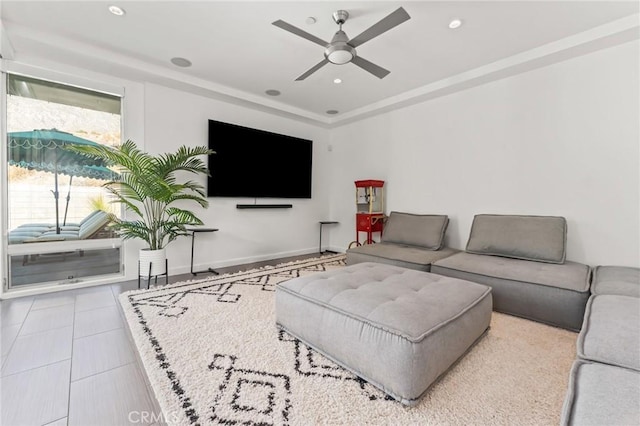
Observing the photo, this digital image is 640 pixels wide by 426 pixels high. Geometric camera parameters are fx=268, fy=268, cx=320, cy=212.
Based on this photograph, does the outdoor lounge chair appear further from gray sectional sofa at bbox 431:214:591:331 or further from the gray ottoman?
gray sectional sofa at bbox 431:214:591:331

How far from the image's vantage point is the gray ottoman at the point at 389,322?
49.4 inches

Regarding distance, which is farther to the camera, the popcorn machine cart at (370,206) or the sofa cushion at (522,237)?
the popcorn machine cart at (370,206)

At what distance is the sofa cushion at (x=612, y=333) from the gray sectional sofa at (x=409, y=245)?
1.38m

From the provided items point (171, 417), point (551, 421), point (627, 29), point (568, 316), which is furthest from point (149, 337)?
point (627, 29)

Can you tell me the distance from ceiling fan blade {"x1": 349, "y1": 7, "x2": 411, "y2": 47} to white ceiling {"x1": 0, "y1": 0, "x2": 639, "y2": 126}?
0.30 meters

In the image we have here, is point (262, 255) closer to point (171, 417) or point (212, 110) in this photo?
point (212, 110)

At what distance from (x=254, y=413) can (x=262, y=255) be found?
3.33 m

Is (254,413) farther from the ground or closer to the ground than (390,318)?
closer to the ground

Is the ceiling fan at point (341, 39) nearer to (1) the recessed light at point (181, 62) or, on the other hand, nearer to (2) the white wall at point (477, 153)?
(1) the recessed light at point (181, 62)

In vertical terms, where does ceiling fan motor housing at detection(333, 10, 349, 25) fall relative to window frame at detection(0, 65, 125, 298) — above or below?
above

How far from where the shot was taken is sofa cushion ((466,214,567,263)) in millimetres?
2633

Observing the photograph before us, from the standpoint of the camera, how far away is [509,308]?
Result: 2.27 m

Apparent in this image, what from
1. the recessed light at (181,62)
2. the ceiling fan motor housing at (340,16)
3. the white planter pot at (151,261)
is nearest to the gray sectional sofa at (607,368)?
the ceiling fan motor housing at (340,16)

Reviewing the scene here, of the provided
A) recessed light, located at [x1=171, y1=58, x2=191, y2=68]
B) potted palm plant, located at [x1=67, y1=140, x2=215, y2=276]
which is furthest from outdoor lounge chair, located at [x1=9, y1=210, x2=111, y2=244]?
recessed light, located at [x1=171, y1=58, x2=191, y2=68]
